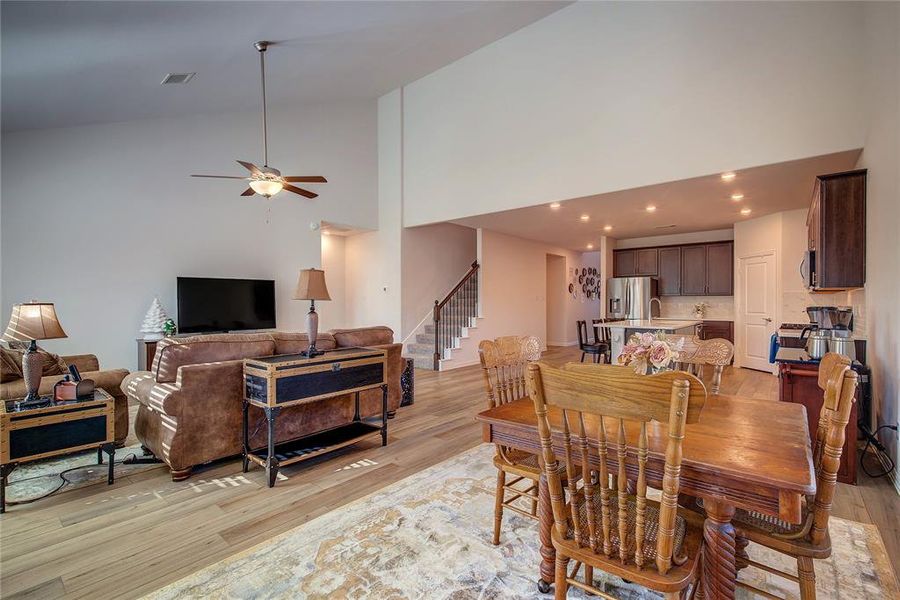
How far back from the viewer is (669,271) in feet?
28.2

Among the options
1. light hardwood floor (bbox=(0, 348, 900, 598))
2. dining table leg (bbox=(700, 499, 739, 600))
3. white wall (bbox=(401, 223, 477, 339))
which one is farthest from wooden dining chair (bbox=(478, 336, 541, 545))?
white wall (bbox=(401, 223, 477, 339))

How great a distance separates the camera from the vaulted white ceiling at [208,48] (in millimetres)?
3680

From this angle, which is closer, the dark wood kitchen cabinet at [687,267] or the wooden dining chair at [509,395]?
the wooden dining chair at [509,395]

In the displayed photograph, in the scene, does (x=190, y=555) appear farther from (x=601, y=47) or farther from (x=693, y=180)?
(x=601, y=47)

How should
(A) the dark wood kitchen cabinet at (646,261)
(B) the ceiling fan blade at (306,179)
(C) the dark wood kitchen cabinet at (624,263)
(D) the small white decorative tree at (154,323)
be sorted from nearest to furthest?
1. (B) the ceiling fan blade at (306,179)
2. (D) the small white decorative tree at (154,323)
3. (A) the dark wood kitchen cabinet at (646,261)
4. (C) the dark wood kitchen cabinet at (624,263)

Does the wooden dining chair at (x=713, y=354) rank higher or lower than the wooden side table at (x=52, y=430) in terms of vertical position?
higher

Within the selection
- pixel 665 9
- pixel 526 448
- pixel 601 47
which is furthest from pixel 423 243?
pixel 526 448

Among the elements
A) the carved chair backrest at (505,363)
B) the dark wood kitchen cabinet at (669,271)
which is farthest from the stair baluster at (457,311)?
the carved chair backrest at (505,363)

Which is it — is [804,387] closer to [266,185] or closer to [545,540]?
[545,540]

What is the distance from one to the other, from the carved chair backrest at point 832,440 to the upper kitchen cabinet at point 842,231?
2.88m

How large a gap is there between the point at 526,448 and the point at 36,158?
6.67 m

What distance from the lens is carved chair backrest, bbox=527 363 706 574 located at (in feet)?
3.55

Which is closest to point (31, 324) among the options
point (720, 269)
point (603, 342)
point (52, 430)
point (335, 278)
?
point (52, 430)

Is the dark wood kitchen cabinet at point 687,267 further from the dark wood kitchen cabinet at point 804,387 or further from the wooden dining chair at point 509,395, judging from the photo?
the wooden dining chair at point 509,395
